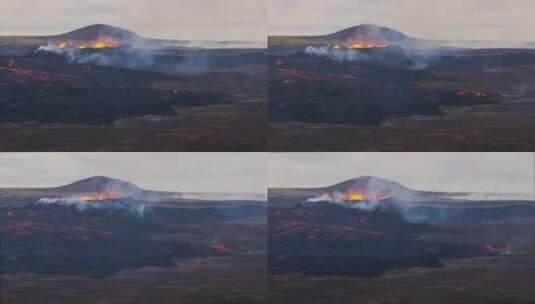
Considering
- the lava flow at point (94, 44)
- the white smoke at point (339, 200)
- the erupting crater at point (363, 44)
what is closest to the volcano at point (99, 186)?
the lava flow at point (94, 44)

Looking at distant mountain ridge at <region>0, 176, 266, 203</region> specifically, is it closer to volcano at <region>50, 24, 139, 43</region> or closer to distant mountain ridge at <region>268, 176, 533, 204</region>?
distant mountain ridge at <region>268, 176, 533, 204</region>

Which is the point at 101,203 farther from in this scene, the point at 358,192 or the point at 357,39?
the point at 357,39

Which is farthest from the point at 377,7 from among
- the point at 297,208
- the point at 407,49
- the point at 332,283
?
the point at 332,283

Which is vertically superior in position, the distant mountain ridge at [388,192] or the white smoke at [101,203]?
the distant mountain ridge at [388,192]

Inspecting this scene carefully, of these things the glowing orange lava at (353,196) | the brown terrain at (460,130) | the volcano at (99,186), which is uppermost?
the brown terrain at (460,130)

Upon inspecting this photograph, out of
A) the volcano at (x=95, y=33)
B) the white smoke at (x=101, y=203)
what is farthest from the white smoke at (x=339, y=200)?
the volcano at (x=95, y=33)

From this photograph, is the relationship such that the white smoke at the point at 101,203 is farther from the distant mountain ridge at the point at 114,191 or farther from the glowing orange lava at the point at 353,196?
the glowing orange lava at the point at 353,196

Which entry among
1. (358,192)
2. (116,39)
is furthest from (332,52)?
(116,39)

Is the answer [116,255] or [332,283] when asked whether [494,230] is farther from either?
[116,255]

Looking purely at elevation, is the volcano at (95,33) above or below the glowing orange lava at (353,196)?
above

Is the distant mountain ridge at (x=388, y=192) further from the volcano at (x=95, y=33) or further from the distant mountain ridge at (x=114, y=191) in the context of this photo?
the volcano at (x=95, y=33)

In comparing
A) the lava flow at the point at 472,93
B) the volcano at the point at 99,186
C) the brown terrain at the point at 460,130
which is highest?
the lava flow at the point at 472,93
